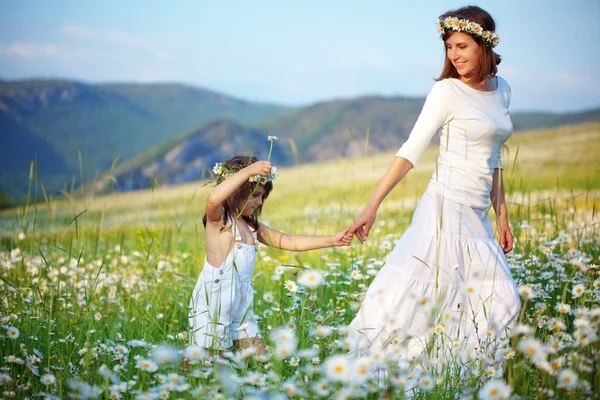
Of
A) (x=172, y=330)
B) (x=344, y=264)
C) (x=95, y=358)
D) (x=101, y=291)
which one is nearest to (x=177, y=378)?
(x=95, y=358)

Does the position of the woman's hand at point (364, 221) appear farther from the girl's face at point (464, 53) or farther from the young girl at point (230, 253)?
the girl's face at point (464, 53)

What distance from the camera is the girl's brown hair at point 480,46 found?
12.3 feet

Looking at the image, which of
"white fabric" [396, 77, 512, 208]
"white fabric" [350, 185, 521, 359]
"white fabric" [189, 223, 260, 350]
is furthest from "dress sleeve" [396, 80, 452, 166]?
"white fabric" [189, 223, 260, 350]

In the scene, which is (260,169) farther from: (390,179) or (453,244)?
(453,244)

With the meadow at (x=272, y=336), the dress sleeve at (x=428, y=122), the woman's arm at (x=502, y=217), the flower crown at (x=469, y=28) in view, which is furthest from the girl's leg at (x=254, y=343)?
the flower crown at (x=469, y=28)

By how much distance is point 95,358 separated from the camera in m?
3.42

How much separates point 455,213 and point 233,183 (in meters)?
1.45

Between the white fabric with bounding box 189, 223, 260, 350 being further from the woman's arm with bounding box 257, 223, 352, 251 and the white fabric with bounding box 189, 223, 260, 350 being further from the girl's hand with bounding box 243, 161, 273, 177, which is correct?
the girl's hand with bounding box 243, 161, 273, 177

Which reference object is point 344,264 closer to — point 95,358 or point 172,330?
point 172,330

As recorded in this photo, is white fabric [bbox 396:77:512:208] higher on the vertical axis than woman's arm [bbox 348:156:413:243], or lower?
higher

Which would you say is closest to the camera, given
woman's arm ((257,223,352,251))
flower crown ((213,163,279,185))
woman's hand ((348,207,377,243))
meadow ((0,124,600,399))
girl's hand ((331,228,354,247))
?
meadow ((0,124,600,399))

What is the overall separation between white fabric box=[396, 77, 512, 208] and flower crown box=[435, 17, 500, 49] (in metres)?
0.31

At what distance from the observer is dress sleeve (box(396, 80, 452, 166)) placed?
143 inches

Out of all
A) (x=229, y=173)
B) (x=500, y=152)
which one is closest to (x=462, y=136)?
(x=500, y=152)
